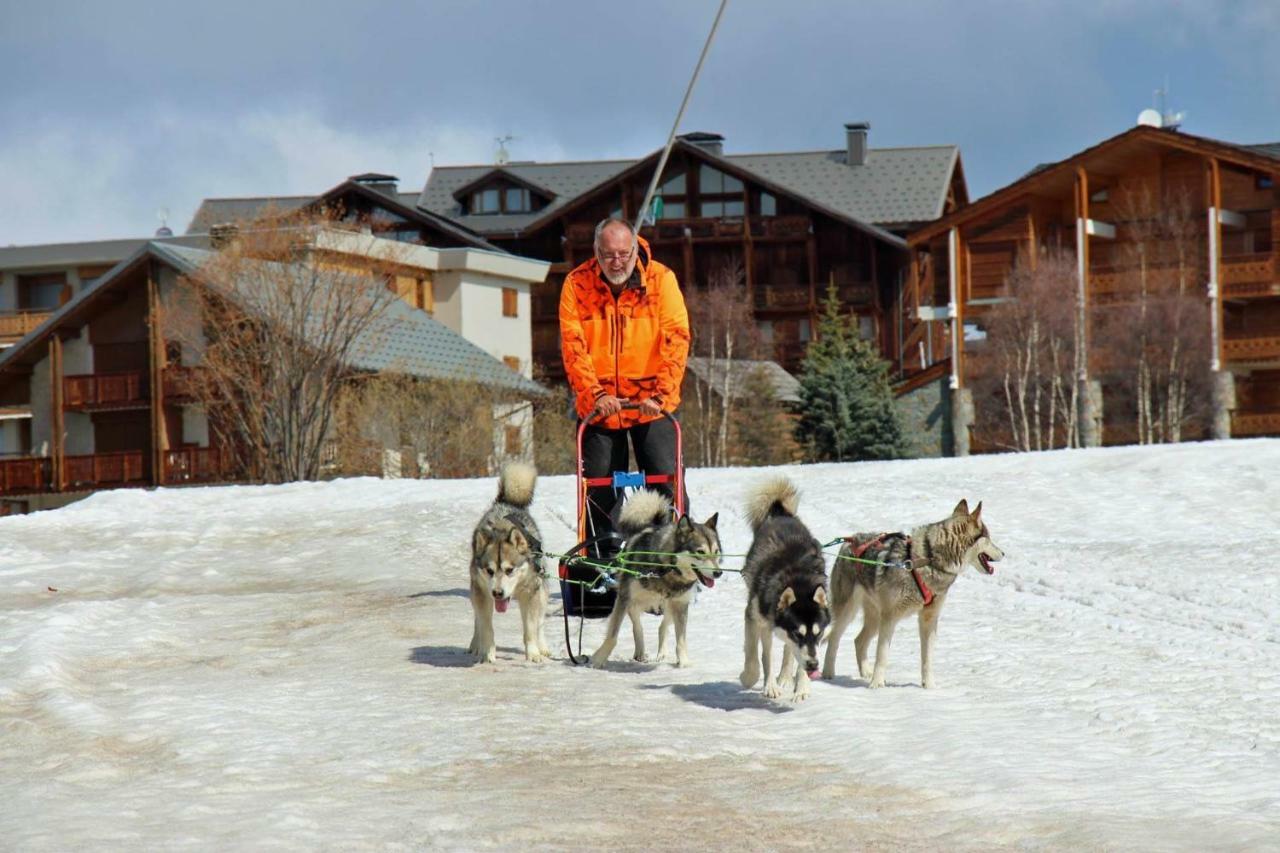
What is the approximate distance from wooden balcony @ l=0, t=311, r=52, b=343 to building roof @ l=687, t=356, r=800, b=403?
2150 cm

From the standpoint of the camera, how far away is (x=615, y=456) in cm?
1060

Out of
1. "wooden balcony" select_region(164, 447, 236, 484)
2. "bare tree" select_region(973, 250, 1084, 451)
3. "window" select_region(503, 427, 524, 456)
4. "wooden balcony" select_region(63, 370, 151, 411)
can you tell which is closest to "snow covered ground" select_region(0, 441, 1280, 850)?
"window" select_region(503, 427, 524, 456)

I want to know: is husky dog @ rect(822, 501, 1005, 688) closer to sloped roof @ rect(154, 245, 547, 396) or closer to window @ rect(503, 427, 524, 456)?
window @ rect(503, 427, 524, 456)

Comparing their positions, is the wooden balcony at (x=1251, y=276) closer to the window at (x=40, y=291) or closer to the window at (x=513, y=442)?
the window at (x=513, y=442)

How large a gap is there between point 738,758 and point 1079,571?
312 inches

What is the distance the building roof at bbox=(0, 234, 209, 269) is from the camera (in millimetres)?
57531

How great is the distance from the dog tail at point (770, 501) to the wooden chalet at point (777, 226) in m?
52.7

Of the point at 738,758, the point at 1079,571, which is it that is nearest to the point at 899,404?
the point at 1079,571

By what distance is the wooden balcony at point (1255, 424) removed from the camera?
158 ft

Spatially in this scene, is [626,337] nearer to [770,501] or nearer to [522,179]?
[770,501]

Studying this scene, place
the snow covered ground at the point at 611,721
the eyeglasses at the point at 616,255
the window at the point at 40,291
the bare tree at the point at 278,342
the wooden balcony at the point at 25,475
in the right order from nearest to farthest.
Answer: the snow covered ground at the point at 611,721, the eyeglasses at the point at 616,255, the bare tree at the point at 278,342, the wooden balcony at the point at 25,475, the window at the point at 40,291

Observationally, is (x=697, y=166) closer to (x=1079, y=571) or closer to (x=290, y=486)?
(x=290, y=486)

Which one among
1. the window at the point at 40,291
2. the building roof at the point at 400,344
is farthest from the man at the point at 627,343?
the window at the point at 40,291

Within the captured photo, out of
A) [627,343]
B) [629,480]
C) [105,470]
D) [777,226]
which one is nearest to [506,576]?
[629,480]
